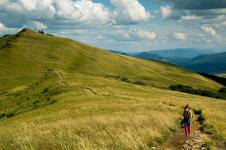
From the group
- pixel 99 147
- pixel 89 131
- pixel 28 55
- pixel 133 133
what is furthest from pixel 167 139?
pixel 28 55

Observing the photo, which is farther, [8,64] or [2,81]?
[8,64]

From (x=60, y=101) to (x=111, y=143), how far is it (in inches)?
1515

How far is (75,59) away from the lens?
19412cm

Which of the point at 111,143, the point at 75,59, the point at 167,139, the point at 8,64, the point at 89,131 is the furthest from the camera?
the point at 75,59

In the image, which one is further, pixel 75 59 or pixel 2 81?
pixel 75 59

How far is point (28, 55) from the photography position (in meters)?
176

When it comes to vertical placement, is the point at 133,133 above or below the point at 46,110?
above

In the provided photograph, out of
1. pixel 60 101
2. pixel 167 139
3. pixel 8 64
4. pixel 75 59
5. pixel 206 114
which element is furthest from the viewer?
pixel 75 59

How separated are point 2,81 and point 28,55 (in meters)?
52.5

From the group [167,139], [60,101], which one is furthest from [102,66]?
[167,139]

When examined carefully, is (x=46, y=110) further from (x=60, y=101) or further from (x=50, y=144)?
(x=50, y=144)

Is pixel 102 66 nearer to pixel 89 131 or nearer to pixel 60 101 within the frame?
pixel 60 101

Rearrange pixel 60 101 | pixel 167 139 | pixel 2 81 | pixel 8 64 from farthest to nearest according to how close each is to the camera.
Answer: pixel 8 64 < pixel 2 81 < pixel 60 101 < pixel 167 139

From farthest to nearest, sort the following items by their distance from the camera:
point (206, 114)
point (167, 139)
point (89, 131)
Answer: point (206, 114)
point (167, 139)
point (89, 131)
